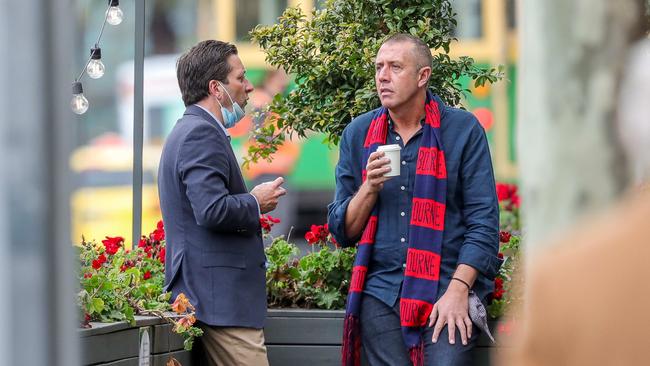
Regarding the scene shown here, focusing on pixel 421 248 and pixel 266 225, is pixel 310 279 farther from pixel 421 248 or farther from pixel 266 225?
pixel 421 248

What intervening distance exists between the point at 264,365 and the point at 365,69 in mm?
1857

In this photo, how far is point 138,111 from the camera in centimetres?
614

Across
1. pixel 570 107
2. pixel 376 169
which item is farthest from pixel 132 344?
pixel 570 107

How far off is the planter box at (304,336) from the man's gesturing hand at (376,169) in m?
1.40

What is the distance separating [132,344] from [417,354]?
38.8 inches

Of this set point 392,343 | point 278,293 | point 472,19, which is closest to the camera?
point 392,343

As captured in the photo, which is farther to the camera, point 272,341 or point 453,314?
point 272,341

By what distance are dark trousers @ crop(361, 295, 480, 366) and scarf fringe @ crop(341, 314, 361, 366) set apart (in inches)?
0.8

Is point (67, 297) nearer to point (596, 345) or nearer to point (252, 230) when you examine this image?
point (596, 345)

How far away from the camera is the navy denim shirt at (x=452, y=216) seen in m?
4.18

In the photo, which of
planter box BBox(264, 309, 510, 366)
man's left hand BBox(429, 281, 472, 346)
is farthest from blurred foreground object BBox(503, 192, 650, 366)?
planter box BBox(264, 309, 510, 366)

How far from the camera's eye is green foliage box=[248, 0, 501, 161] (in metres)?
5.68

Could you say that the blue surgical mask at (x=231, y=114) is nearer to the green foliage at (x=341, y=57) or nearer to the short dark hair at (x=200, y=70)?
the short dark hair at (x=200, y=70)

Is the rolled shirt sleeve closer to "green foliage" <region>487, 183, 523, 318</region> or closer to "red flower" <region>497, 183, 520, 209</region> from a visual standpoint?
"green foliage" <region>487, 183, 523, 318</region>
